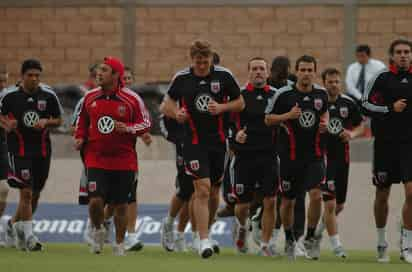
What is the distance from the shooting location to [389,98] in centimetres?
1700

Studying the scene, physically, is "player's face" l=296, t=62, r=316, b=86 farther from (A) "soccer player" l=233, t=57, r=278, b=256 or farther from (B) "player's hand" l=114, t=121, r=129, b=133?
(B) "player's hand" l=114, t=121, r=129, b=133

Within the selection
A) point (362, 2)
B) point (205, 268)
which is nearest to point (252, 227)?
point (205, 268)

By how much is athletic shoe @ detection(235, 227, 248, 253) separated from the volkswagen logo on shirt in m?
3.11

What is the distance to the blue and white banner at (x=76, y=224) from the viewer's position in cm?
2184

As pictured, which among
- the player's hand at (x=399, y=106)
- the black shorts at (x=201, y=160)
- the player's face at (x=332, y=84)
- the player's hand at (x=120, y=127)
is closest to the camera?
the player's hand at (x=120, y=127)

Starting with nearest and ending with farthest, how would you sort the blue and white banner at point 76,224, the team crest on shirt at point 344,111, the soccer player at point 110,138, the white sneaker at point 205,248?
the white sneaker at point 205,248 < the soccer player at point 110,138 < the team crest on shirt at point 344,111 < the blue and white banner at point 76,224

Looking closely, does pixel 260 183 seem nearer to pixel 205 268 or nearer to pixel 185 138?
pixel 185 138

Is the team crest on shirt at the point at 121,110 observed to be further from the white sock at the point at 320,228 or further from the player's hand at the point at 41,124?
the white sock at the point at 320,228

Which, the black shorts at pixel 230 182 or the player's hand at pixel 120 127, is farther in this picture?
the black shorts at pixel 230 182

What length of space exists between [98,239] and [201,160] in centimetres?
155

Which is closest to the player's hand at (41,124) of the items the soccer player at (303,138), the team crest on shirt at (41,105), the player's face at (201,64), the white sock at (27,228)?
the team crest on shirt at (41,105)

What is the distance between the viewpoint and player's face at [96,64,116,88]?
1634cm

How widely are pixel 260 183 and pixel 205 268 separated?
387cm

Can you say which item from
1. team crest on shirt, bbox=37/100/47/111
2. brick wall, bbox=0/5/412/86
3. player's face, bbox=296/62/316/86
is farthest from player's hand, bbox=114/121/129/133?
brick wall, bbox=0/5/412/86
